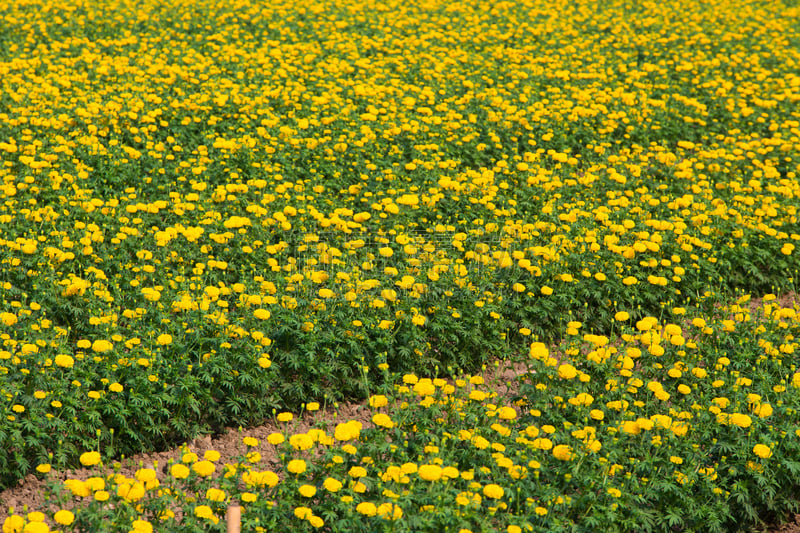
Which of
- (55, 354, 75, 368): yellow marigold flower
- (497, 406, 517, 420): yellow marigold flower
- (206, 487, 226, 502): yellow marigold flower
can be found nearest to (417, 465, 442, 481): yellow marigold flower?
(497, 406, 517, 420): yellow marigold flower

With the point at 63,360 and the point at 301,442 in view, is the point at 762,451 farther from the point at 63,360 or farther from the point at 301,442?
the point at 63,360

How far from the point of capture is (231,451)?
219 inches

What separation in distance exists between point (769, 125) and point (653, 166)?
2437mm

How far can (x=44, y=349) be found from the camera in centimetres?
542

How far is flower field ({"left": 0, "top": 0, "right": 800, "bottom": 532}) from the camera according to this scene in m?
4.61

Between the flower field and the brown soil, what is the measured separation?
78 mm

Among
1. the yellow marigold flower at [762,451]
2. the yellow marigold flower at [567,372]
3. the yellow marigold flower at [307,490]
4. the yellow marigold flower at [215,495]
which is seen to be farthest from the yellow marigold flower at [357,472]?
the yellow marigold flower at [762,451]

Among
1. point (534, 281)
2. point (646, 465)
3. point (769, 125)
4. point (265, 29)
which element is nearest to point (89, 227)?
point (534, 281)

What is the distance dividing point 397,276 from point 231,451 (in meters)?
2.03

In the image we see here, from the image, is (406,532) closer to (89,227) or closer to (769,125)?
(89,227)

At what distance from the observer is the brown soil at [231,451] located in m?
4.86

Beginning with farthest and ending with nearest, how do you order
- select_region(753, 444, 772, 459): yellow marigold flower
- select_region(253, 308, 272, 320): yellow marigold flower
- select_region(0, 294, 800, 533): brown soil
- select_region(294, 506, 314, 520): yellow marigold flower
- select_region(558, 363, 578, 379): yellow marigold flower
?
select_region(253, 308, 272, 320): yellow marigold flower, select_region(558, 363, 578, 379): yellow marigold flower, select_region(0, 294, 800, 533): brown soil, select_region(753, 444, 772, 459): yellow marigold flower, select_region(294, 506, 314, 520): yellow marigold flower

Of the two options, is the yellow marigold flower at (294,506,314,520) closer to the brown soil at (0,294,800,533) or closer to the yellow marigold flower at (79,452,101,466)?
the brown soil at (0,294,800,533)

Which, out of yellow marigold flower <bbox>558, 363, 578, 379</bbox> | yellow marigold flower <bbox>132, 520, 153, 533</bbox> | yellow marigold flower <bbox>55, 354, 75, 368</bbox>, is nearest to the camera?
yellow marigold flower <bbox>132, 520, 153, 533</bbox>
